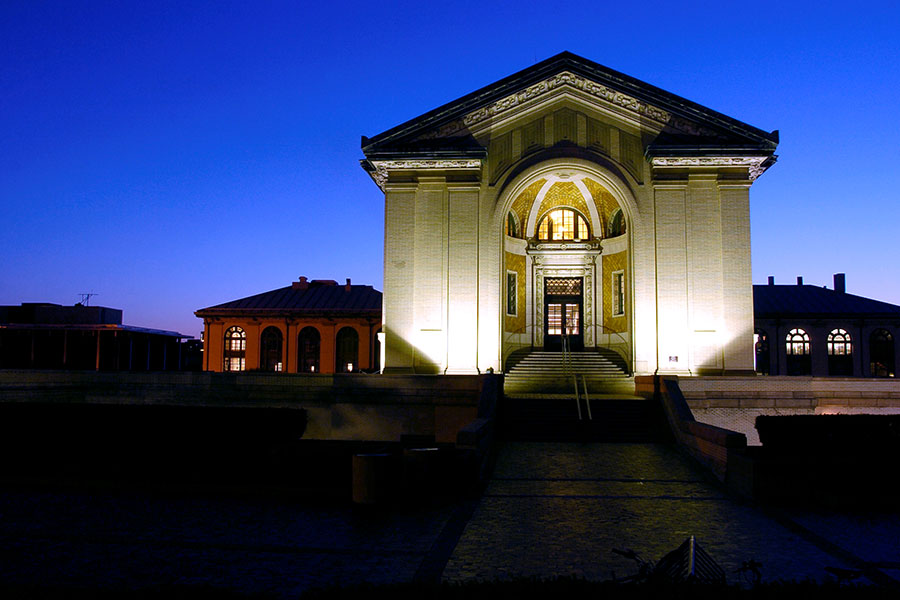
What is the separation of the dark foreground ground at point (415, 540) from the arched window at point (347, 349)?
32.4 meters

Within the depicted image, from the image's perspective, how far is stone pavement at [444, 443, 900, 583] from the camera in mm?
7980

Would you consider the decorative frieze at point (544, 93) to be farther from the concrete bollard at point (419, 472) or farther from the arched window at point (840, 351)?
the arched window at point (840, 351)

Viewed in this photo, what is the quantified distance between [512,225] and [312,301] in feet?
71.0

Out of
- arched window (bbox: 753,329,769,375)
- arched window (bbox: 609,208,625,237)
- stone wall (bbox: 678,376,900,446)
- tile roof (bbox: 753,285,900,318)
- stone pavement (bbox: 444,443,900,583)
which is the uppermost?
arched window (bbox: 609,208,625,237)

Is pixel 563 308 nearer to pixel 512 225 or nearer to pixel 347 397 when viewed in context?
pixel 512 225

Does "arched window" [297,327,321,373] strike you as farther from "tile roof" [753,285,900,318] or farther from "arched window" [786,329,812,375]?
"arched window" [786,329,812,375]

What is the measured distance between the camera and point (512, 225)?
1100 inches

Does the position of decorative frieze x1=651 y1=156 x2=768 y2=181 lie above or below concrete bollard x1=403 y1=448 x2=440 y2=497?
above

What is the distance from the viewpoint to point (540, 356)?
26.2m

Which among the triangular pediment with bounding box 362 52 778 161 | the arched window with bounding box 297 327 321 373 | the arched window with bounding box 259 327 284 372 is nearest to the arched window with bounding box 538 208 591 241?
the triangular pediment with bounding box 362 52 778 161

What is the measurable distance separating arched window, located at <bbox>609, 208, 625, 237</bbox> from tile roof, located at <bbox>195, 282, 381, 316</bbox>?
20149 mm

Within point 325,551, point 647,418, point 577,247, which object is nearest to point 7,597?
point 325,551

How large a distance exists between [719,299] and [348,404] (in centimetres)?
1234

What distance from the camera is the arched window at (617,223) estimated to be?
26938 millimetres
